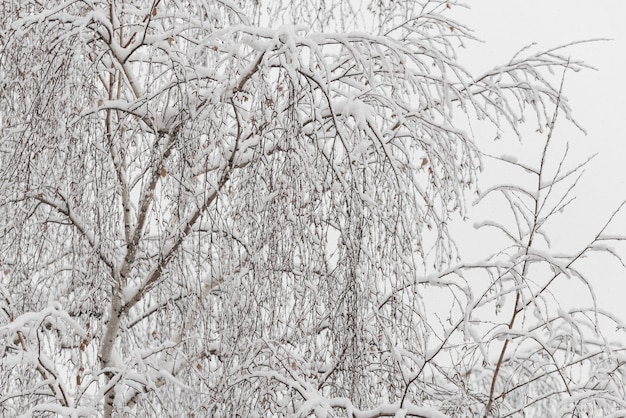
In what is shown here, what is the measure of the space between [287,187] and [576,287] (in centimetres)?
2312

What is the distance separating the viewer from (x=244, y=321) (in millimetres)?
2877

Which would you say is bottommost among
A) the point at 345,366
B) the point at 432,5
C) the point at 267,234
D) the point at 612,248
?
the point at 345,366

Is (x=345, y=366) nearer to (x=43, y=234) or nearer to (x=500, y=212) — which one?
(x=43, y=234)

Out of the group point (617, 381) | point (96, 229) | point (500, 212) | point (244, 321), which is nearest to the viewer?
point (244, 321)

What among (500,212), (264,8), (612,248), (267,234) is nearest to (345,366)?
(267,234)

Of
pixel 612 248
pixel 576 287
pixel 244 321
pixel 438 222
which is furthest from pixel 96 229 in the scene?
pixel 576 287

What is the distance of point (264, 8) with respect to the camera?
152 inches

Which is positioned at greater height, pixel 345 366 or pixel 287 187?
pixel 287 187

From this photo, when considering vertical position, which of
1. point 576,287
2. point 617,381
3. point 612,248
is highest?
point 576,287

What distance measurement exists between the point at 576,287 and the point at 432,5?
21.7 meters

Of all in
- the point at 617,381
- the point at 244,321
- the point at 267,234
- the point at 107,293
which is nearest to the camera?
the point at 267,234

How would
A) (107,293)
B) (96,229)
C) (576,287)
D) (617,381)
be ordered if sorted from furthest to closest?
(576,287)
(107,293)
(617,381)
(96,229)

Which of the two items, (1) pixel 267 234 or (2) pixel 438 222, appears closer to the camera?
(1) pixel 267 234

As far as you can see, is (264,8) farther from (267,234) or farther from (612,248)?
(612,248)
